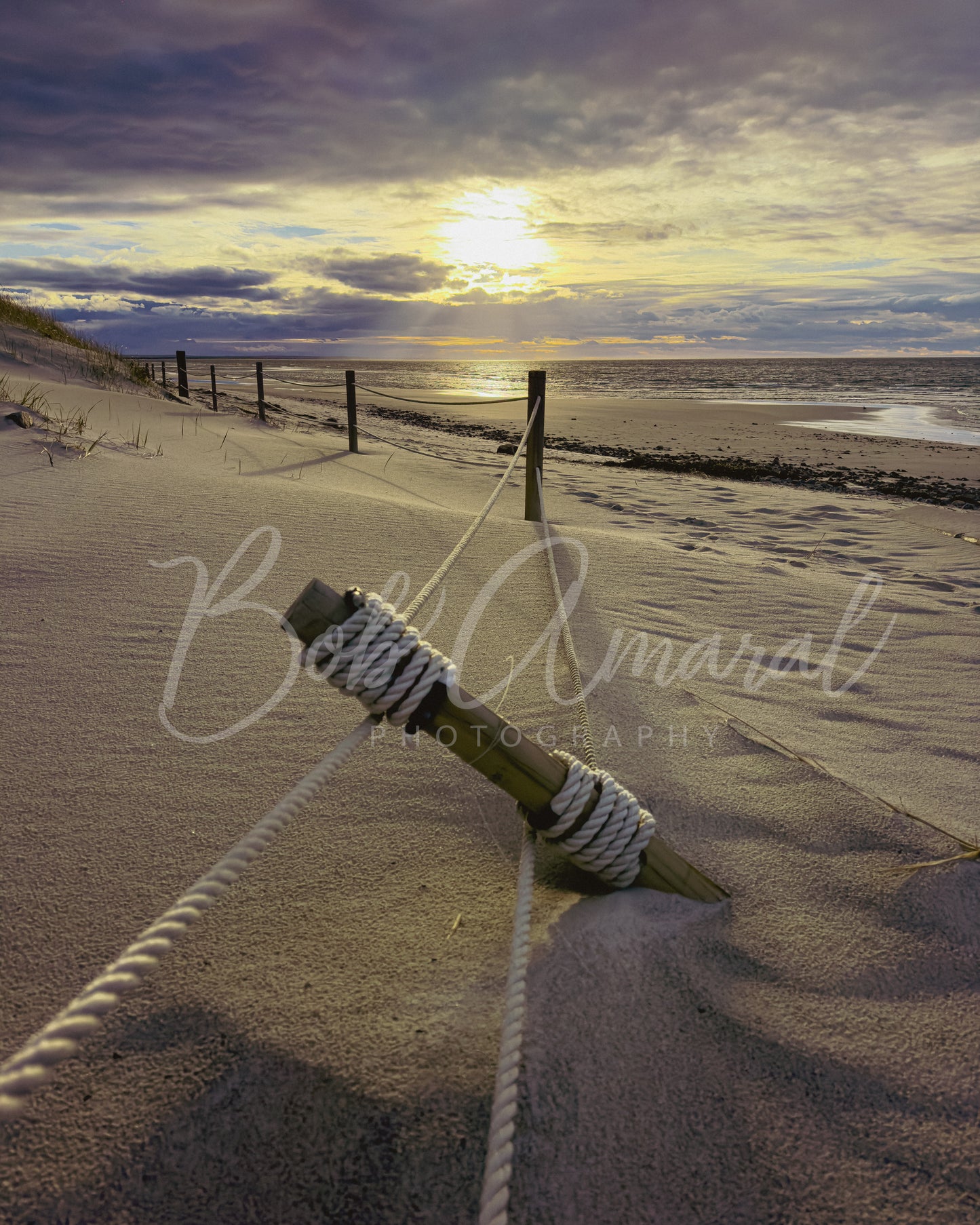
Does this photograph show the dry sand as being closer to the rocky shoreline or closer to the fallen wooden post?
the fallen wooden post

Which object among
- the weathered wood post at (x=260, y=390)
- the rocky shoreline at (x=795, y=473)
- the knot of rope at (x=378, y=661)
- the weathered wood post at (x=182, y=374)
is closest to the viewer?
the knot of rope at (x=378, y=661)

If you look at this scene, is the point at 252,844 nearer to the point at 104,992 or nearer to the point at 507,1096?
the point at 104,992

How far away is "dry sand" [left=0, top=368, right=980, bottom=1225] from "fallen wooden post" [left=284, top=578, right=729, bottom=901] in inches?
11.9

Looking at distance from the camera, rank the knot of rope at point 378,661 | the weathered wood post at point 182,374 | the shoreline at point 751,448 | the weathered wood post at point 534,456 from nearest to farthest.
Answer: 1. the knot of rope at point 378,661
2. the weathered wood post at point 534,456
3. the shoreline at point 751,448
4. the weathered wood post at point 182,374

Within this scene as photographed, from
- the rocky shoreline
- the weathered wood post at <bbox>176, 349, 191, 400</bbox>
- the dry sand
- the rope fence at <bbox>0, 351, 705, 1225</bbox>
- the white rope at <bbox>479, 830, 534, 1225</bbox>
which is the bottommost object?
the dry sand

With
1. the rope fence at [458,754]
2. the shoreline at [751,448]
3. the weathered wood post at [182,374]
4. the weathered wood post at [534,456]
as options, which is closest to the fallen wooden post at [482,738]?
the rope fence at [458,754]

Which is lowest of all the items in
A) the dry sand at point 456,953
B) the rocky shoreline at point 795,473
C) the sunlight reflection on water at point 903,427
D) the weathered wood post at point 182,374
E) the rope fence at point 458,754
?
the dry sand at point 456,953

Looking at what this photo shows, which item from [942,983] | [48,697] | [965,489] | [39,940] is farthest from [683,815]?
[965,489]

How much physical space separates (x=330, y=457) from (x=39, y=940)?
7.93m

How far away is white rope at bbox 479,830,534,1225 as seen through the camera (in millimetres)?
831

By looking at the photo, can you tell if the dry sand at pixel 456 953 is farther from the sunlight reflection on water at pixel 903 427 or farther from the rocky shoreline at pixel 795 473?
the sunlight reflection on water at pixel 903 427

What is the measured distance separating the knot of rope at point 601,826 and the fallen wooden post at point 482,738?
16mm

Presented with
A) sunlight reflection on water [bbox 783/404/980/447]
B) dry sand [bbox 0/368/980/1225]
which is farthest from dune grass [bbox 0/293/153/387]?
sunlight reflection on water [bbox 783/404/980/447]

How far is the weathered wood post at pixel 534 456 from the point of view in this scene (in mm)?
5539
